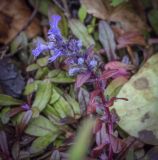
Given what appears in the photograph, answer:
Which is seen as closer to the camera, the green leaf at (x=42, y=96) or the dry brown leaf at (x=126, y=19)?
the green leaf at (x=42, y=96)

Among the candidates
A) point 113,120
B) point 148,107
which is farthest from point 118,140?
point 148,107

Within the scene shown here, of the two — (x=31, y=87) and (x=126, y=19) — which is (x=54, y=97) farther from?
(x=126, y=19)

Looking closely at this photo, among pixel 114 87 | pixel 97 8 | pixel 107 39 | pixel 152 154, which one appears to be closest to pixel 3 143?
pixel 114 87

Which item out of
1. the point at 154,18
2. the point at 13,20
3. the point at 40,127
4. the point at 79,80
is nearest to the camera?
the point at 79,80

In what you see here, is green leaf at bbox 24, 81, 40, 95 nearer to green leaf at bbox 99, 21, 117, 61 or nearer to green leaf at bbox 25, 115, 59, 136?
green leaf at bbox 25, 115, 59, 136

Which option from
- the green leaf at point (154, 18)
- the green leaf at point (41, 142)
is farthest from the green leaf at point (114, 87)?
the green leaf at point (154, 18)

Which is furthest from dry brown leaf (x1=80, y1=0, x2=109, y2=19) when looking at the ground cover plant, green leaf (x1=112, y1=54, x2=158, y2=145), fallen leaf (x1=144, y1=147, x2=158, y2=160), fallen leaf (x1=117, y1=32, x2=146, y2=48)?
fallen leaf (x1=144, y1=147, x2=158, y2=160)

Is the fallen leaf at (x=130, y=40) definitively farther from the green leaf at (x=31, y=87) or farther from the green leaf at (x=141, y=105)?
the green leaf at (x=31, y=87)
